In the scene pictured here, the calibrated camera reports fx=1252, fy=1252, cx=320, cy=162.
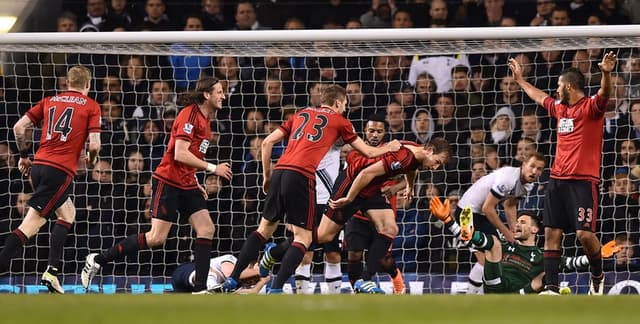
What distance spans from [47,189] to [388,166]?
2.88 meters

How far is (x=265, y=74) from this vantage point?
41.7 ft

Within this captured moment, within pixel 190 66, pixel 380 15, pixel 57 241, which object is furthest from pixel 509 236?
pixel 57 241

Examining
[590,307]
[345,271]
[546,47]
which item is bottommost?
[345,271]

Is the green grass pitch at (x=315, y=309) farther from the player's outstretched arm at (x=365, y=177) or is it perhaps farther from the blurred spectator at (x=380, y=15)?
the blurred spectator at (x=380, y=15)

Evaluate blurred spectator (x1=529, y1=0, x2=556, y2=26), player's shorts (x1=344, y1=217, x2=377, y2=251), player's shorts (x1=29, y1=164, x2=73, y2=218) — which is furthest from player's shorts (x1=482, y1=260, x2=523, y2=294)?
player's shorts (x1=29, y1=164, x2=73, y2=218)

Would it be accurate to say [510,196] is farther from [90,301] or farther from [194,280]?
[90,301]

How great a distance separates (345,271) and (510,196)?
2.09 m

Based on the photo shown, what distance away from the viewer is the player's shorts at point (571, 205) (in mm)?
9898

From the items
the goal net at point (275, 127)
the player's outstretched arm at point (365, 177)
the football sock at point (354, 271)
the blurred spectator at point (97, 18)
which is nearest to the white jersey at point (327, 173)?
the goal net at point (275, 127)

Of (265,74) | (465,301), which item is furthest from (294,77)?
(465,301)

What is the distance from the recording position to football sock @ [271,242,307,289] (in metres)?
10.0

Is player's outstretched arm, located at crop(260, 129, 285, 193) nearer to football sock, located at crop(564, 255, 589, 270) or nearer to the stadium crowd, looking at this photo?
the stadium crowd

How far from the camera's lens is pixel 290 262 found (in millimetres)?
10008

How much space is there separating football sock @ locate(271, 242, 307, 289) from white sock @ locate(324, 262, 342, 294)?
1553 mm
